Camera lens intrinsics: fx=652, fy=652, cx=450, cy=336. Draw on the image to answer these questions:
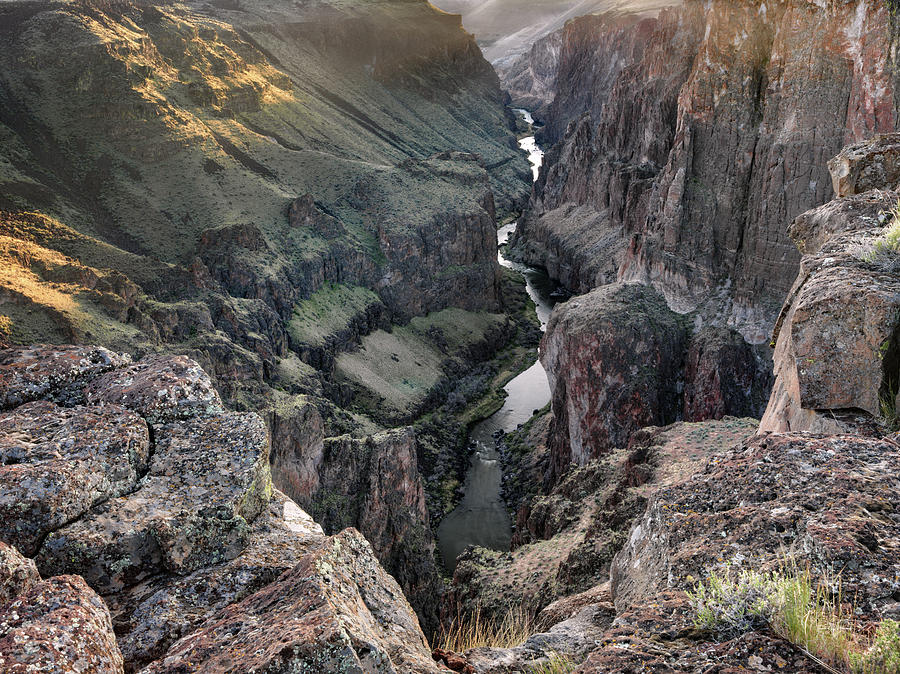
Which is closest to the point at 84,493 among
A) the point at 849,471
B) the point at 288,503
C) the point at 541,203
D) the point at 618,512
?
the point at 288,503

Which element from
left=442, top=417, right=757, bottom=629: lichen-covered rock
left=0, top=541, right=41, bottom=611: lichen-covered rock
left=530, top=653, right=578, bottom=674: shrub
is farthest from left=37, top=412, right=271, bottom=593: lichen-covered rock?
left=442, top=417, right=757, bottom=629: lichen-covered rock

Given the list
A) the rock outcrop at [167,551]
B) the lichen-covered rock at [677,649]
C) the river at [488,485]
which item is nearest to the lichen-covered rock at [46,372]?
the rock outcrop at [167,551]

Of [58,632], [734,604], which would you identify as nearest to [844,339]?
[734,604]

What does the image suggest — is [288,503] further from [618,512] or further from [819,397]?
[618,512]

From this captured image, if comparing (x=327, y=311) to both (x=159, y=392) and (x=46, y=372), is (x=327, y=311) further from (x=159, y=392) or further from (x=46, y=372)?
(x=159, y=392)

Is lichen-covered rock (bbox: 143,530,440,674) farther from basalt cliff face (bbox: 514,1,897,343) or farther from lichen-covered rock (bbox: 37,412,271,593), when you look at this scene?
basalt cliff face (bbox: 514,1,897,343)
